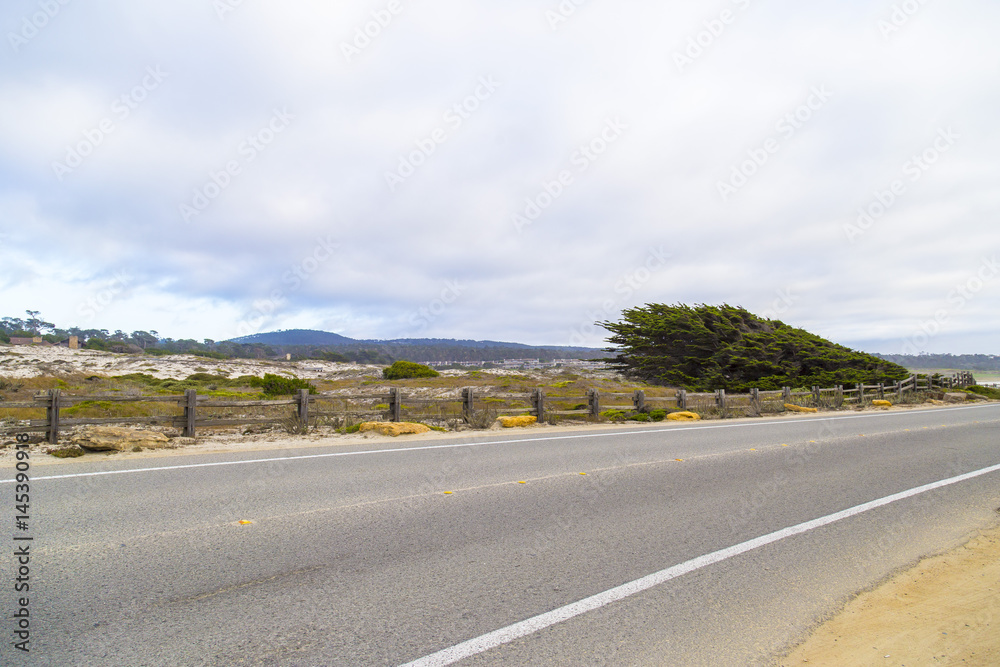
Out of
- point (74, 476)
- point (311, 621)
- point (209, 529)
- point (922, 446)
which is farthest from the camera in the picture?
point (922, 446)

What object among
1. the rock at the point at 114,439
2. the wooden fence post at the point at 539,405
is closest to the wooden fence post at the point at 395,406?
the wooden fence post at the point at 539,405

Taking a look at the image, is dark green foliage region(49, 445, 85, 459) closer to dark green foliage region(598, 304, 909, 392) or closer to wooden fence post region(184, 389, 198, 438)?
wooden fence post region(184, 389, 198, 438)

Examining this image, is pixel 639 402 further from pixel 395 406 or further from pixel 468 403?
pixel 395 406

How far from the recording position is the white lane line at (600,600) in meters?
3.23

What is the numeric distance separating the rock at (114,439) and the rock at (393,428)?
4.32m

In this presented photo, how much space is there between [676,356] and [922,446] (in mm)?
34025

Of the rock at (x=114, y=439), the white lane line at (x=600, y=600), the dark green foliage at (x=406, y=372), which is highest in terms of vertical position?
the dark green foliage at (x=406, y=372)

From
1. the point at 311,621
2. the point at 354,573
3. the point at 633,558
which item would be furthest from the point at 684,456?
the point at 311,621

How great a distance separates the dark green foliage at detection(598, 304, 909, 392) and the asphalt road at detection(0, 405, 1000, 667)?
3551 cm

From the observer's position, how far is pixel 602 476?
8.18 metres

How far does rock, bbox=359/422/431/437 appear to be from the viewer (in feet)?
43.9

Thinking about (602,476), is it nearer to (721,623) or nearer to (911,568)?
(911,568)

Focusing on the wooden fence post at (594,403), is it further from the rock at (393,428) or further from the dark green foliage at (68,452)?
the dark green foliage at (68,452)

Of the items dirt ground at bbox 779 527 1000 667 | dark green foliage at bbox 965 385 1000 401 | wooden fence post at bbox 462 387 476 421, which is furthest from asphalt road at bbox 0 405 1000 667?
dark green foliage at bbox 965 385 1000 401
